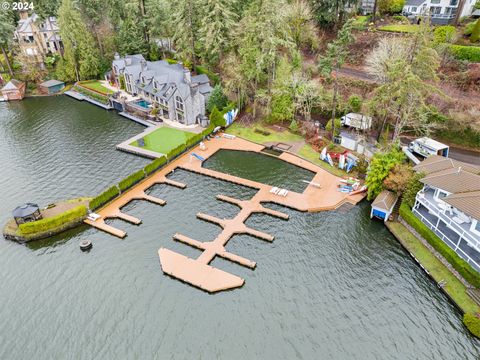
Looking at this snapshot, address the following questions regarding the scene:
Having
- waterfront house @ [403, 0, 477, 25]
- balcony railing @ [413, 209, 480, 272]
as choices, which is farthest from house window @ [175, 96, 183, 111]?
waterfront house @ [403, 0, 477, 25]

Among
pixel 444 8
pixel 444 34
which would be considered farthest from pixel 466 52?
pixel 444 8

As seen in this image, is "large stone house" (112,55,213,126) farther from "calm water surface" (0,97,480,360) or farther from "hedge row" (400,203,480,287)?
"hedge row" (400,203,480,287)

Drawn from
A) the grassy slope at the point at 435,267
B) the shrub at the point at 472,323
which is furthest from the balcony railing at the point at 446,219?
the shrub at the point at 472,323

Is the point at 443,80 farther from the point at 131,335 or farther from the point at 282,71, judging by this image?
the point at 131,335

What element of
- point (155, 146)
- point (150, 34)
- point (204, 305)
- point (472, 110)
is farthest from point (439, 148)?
point (150, 34)

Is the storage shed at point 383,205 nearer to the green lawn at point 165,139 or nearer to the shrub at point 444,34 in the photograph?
the green lawn at point 165,139

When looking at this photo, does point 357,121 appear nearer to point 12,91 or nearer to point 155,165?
point 155,165
